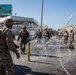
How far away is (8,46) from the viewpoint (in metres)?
6.32

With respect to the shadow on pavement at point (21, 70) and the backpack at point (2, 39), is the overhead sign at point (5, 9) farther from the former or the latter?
the backpack at point (2, 39)

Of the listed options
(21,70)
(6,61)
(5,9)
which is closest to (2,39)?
(6,61)

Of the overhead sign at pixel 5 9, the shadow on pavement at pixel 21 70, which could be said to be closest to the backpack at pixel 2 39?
the shadow on pavement at pixel 21 70

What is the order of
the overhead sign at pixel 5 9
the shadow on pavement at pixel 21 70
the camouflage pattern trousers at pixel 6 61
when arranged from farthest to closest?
the overhead sign at pixel 5 9 → the shadow on pavement at pixel 21 70 → the camouflage pattern trousers at pixel 6 61

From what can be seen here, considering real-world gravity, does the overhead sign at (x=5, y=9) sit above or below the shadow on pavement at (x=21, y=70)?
above

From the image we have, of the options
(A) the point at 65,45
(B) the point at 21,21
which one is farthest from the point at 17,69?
(B) the point at 21,21

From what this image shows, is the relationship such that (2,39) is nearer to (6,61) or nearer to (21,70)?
(6,61)

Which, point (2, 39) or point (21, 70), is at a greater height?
point (2, 39)

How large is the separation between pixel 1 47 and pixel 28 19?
119 feet

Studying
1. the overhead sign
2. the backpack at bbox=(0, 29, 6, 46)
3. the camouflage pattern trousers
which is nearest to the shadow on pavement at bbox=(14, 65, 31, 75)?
the camouflage pattern trousers

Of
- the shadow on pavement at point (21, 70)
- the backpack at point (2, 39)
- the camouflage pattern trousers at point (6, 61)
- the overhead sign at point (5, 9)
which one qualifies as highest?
the overhead sign at point (5, 9)

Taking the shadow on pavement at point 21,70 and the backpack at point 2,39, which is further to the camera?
the shadow on pavement at point 21,70

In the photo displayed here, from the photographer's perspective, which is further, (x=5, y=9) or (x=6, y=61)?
(x=5, y=9)

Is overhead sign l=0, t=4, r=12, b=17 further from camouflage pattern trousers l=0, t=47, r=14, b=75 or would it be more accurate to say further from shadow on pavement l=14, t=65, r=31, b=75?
camouflage pattern trousers l=0, t=47, r=14, b=75
